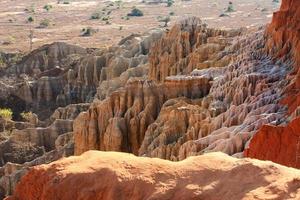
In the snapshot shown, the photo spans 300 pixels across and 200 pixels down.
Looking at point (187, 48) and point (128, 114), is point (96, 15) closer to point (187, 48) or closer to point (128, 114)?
point (187, 48)

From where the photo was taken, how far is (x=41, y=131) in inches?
1571

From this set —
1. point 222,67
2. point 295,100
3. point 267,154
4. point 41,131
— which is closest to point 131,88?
point 222,67

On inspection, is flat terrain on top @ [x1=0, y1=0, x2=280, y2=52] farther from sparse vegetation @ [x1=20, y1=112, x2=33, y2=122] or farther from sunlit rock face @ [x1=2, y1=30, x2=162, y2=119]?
sparse vegetation @ [x1=20, y1=112, x2=33, y2=122]

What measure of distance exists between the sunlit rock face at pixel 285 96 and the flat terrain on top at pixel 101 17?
3618 centimetres

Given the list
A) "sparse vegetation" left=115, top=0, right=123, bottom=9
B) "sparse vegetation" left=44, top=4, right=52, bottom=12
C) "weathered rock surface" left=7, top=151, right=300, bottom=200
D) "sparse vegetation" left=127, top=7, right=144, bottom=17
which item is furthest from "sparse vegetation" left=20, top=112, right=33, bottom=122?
"sparse vegetation" left=44, top=4, right=52, bottom=12

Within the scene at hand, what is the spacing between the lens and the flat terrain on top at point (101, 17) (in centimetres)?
7769

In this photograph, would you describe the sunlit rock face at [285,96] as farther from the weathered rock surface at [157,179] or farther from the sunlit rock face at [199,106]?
the weathered rock surface at [157,179]

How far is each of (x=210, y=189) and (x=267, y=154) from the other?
689 centimetres

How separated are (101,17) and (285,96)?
8183cm

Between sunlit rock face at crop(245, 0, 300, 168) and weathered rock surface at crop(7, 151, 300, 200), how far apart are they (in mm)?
5127

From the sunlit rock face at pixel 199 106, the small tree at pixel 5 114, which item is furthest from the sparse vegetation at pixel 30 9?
the sunlit rock face at pixel 199 106

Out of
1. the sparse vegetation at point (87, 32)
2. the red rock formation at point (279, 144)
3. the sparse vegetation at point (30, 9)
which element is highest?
the red rock formation at point (279, 144)

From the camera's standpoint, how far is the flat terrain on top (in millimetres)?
77688

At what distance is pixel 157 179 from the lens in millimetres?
11539
